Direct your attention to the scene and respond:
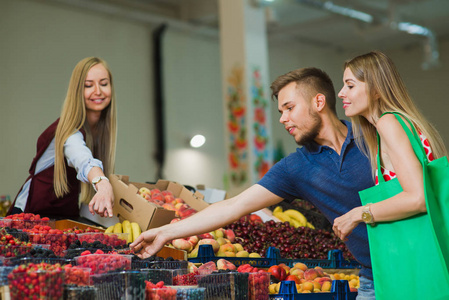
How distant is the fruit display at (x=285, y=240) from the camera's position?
3.14 m

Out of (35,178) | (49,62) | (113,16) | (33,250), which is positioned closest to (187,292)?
(33,250)

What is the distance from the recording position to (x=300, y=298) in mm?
2188

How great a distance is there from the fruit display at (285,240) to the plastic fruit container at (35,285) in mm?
1663

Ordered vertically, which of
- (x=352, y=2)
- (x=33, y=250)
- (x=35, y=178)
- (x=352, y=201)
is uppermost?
(x=352, y=2)

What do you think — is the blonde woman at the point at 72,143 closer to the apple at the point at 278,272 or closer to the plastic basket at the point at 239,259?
the plastic basket at the point at 239,259

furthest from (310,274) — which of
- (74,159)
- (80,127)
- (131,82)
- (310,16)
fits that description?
(310,16)

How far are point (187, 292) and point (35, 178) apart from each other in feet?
5.18

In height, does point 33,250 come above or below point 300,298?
above

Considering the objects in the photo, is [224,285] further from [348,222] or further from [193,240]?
[193,240]

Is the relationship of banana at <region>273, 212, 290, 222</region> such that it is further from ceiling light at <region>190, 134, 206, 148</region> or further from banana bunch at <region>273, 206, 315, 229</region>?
ceiling light at <region>190, 134, 206, 148</region>

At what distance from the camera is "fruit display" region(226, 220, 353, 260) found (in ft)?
10.3

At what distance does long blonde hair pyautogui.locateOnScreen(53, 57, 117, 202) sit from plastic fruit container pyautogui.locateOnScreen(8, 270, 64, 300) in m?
1.47

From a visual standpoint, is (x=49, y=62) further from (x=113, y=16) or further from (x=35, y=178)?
(x=35, y=178)

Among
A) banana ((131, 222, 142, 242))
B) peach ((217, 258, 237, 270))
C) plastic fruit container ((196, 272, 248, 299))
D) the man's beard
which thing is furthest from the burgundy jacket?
plastic fruit container ((196, 272, 248, 299))
